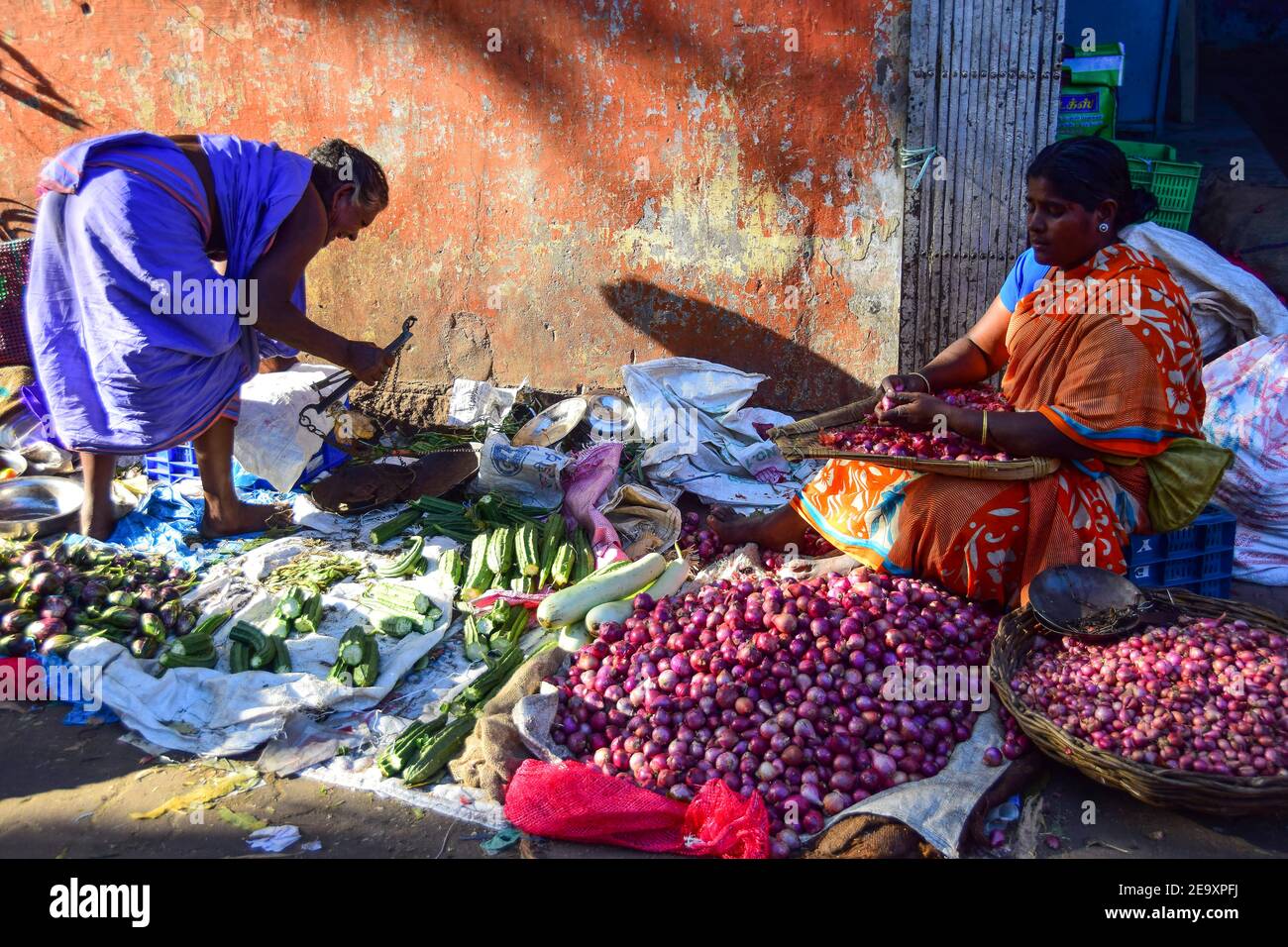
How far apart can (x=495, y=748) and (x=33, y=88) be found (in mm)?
5316

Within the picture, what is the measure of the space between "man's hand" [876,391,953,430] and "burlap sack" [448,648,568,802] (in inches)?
56.9

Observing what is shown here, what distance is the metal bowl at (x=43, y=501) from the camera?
4527 millimetres

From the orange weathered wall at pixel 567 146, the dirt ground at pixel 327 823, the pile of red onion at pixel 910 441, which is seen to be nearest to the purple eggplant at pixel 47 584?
the dirt ground at pixel 327 823

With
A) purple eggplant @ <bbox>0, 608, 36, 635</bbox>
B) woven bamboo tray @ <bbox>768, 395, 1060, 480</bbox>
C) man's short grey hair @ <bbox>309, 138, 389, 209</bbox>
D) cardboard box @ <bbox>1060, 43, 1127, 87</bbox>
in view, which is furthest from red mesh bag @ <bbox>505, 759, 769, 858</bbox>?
cardboard box @ <bbox>1060, 43, 1127, 87</bbox>

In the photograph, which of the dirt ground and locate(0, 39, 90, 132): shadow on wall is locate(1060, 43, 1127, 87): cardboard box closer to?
the dirt ground

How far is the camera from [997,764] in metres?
2.86

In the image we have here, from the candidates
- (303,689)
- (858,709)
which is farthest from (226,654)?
(858,709)

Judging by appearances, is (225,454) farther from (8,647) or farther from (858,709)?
(858,709)

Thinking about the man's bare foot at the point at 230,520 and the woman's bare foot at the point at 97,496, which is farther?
the man's bare foot at the point at 230,520

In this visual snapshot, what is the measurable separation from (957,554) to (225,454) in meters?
3.13

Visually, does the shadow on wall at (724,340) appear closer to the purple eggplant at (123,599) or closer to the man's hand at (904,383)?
the man's hand at (904,383)

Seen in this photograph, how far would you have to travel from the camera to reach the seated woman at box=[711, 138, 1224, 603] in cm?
321

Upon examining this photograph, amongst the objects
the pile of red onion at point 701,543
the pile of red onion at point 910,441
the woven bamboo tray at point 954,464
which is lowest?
the pile of red onion at point 701,543

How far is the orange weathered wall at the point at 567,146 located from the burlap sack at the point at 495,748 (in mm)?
2820
